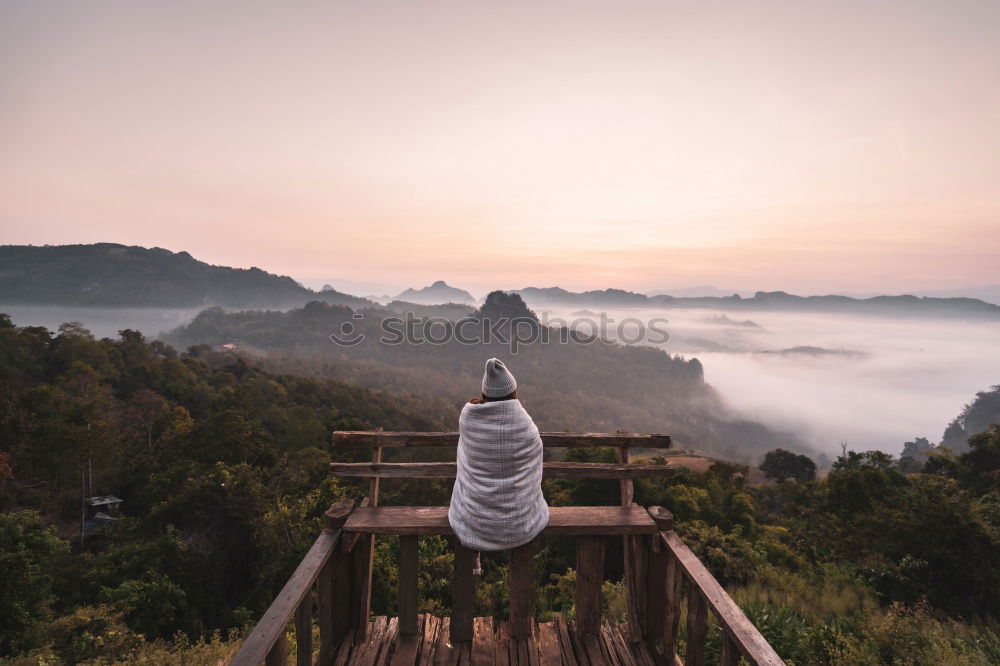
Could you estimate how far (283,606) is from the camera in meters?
2.16

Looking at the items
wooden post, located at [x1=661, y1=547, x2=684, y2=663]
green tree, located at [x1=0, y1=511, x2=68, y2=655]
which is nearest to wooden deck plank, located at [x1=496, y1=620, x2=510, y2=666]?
wooden post, located at [x1=661, y1=547, x2=684, y2=663]

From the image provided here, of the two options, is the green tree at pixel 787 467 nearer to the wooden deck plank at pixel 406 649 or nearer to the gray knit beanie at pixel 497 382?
the wooden deck plank at pixel 406 649

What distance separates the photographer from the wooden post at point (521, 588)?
9.36ft

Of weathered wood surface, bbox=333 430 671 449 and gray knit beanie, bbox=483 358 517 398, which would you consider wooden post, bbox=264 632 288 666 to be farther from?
gray knit beanie, bbox=483 358 517 398

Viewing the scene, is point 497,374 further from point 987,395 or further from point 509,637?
point 987,395

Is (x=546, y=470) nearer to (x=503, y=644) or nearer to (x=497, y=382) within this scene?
(x=497, y=382)

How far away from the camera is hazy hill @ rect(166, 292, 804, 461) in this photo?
328ft

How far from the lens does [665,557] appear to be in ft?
9.85

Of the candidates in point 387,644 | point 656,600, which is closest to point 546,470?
point 656,600

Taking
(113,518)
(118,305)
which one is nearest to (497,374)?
(113,518)

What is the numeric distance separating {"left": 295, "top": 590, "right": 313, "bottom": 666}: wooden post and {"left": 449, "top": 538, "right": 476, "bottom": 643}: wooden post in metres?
0.90

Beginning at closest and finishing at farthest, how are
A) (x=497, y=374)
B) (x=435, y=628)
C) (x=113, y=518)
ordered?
(x=497, y=374) < (x=435, y=628) < (x=113, y=518)

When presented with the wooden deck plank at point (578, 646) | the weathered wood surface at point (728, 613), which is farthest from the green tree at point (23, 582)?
the weathered wood surface at point (728, 613)

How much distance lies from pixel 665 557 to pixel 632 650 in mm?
702
